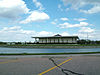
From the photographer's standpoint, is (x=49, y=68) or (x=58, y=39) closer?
(x=49, y=68)

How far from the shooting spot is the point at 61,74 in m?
5.87

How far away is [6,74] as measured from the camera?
232 inches

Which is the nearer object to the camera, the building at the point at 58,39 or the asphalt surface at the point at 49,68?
the asphalt surface at the point at 49,68

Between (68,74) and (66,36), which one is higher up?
(66,36)

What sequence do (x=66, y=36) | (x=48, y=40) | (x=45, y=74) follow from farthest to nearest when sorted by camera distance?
(x=48, y=40) → (x=66, y=36) → (x=45, y=74)

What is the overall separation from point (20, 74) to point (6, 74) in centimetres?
76

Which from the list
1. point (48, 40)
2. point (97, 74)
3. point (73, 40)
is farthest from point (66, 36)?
point (97, 74)

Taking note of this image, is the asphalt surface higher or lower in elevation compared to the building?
lower

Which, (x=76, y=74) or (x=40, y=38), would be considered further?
(x=40, y=38)

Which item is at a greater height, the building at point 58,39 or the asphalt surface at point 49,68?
the building at point 58,39

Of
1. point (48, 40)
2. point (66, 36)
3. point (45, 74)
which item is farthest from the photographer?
point (48, 40)

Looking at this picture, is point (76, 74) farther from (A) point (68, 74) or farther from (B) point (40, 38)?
(B) point (40, 38)

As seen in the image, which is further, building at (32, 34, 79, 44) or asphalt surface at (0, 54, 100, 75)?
building at (32, 34, 79, 44)

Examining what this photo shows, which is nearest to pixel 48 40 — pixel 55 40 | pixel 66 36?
pixel 55 40
